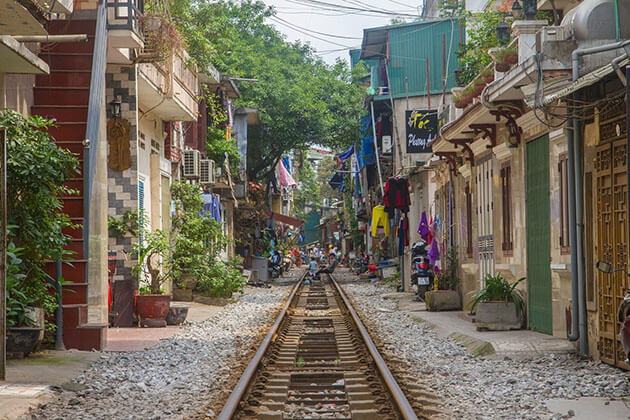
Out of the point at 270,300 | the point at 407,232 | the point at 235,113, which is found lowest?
the point at 270,300

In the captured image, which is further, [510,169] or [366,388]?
[510,169]

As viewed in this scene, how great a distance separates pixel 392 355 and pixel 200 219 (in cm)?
1075

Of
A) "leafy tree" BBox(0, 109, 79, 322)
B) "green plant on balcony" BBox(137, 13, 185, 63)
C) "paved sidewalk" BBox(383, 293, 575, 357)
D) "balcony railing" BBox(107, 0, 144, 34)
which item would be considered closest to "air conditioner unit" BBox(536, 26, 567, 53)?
"paved sidewalk" BBox(383, 293, 575, 357)

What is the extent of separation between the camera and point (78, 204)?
1191cm

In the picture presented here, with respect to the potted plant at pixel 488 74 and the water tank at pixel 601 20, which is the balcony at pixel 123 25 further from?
the water tank at pixel 601 20

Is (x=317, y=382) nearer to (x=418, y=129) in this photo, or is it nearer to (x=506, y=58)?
(x=506, y=58)

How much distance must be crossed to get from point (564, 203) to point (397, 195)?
48.7 ft

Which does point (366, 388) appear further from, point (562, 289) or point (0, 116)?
point (0, 116)

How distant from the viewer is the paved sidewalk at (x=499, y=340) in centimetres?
1072

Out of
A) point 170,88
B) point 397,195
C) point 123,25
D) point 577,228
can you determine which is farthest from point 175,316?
point 397,195

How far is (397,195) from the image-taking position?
26.1 meters

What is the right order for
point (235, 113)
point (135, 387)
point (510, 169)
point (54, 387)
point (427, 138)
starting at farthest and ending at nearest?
point (235, 113)
point (427, 138)
point (510, 169)
point (135, 387)
point (54, 387)

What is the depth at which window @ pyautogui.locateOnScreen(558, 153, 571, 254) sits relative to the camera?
11.2 metres

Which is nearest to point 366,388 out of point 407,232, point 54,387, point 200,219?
point 54,387
